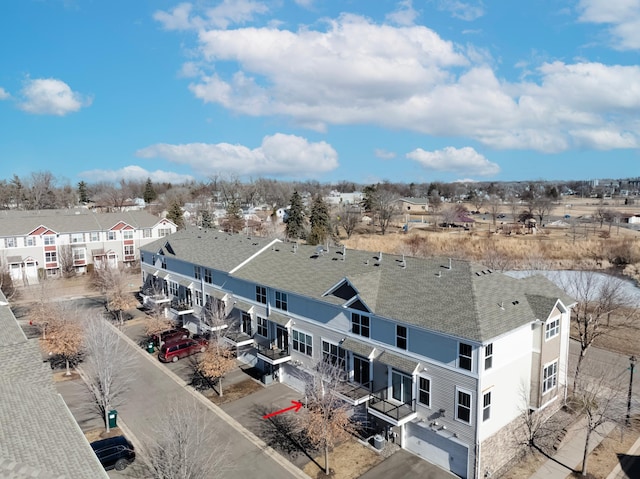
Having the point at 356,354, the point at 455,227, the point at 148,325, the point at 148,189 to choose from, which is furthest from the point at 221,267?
the point at 148,189

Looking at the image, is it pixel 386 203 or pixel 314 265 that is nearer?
pixel 314 265

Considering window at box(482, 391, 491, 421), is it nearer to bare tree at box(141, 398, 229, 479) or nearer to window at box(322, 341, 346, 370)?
window at box(322, 341, 346, 370)

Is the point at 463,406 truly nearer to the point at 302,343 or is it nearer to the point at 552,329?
the point at 552,329

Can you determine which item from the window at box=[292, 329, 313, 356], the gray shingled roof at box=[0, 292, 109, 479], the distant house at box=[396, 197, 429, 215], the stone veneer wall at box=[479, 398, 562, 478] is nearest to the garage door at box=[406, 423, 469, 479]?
the stone veneer wall at box=[479, 398, 562, 478]

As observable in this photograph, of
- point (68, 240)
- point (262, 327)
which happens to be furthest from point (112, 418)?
point (68, 240)

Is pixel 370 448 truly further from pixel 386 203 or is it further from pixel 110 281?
pixel 386 203

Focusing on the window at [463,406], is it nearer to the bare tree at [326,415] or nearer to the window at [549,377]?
the bare tree at [326,415]
